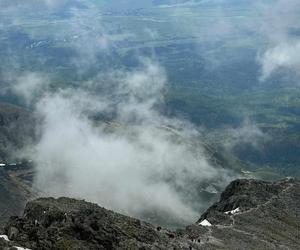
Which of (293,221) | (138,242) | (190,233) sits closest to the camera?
(138,242)

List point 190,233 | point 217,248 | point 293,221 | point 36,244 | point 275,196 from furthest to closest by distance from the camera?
point 275,196 → point 293,221 → point 190,233 → point 217,248 → point 36,244

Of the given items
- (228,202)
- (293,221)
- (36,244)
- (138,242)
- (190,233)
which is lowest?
(36,244)

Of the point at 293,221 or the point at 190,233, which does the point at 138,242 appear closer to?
the point at 190,233

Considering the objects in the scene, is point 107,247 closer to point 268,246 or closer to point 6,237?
point 6,237

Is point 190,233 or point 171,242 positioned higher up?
point 190,233

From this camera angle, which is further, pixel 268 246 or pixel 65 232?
pixel 268 246

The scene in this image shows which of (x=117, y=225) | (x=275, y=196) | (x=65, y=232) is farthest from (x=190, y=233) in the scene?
(x=275, y=196)
